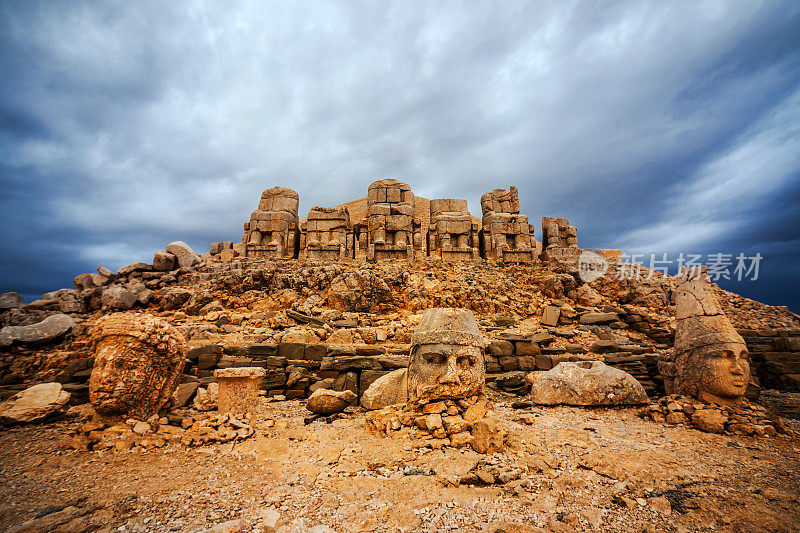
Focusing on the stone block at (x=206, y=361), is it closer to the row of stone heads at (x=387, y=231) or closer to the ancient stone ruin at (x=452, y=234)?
the row of stone heads at (x=387, y=231)

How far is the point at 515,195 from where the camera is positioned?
49.3 ft

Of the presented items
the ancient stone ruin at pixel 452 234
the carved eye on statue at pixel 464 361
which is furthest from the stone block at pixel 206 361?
the ancient stone ruin at pixel 452 234

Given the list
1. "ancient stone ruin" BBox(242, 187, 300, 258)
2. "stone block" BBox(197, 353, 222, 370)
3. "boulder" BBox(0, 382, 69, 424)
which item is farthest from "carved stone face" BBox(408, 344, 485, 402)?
"ancient stone ruin" BBox(242, 187, 300, 258)

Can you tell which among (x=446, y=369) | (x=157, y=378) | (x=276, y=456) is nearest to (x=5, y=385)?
(x=157, y=378)

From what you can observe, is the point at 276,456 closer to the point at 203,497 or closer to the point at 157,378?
the point at 203,497

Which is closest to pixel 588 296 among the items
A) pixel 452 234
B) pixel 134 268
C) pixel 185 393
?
pixel 452 234

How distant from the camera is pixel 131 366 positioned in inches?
192

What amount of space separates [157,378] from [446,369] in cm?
444

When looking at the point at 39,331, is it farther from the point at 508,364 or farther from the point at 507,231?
the point at 507,231

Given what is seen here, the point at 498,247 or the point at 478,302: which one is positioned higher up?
the point at 498,247

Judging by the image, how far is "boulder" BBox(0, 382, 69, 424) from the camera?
16.7 ft

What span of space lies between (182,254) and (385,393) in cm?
1148

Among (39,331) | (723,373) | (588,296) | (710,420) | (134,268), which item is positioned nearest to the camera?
(710,420)

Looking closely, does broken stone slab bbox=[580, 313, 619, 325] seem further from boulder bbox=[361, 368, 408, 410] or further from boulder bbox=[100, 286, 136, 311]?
boulder bbox=[100, 286, 136, 311]
